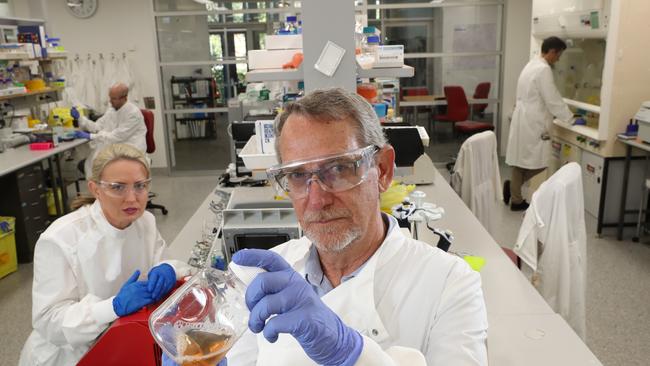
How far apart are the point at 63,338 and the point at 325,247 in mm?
1211

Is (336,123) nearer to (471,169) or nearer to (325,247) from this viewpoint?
(325,247)

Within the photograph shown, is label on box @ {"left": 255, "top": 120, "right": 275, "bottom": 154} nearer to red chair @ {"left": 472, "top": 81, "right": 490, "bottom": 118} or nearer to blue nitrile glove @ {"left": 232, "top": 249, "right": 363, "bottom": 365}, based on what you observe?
blue nitrile glove @ {"left": 232, "top": 249, "right": 363, "bottom": 365}

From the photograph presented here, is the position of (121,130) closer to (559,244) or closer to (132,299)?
(132,299)

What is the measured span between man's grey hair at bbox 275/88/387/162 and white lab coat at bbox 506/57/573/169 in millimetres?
4308

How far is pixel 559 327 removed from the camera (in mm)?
1776

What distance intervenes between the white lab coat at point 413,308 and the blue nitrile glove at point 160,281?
68 centimetres

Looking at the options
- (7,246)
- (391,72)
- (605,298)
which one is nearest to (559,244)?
(391,72)

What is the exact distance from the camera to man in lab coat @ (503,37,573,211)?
4.94 metres

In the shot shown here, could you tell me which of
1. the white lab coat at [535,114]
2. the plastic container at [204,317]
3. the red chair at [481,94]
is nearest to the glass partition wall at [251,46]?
the red chair at [481,94]

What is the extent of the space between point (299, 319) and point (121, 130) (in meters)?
5.03

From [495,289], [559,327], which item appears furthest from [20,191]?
[559,327]

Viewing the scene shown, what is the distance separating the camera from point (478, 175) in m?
3.69

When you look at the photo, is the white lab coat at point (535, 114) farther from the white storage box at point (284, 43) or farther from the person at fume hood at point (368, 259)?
the person at fume hood at point (368, 259)

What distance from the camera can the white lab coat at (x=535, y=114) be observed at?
4.95 metres
